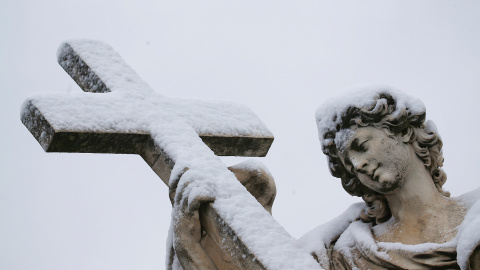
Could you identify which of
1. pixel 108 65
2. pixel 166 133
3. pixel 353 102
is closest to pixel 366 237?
pixel 353 102

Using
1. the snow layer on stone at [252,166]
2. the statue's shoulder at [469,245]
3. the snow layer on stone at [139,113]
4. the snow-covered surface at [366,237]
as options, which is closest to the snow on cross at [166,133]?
the snow layer on stone at [139,113]

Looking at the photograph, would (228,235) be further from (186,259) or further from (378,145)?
(378,145)

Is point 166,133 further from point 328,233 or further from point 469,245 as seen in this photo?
point 469,245

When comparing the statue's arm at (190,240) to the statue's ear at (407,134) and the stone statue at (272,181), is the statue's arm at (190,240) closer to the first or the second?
the stone statue at (272,181)

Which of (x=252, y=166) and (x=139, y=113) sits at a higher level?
(x=139, y=113)

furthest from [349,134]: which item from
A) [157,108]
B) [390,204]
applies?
[157,108]

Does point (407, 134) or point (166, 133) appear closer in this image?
point (407, 134)

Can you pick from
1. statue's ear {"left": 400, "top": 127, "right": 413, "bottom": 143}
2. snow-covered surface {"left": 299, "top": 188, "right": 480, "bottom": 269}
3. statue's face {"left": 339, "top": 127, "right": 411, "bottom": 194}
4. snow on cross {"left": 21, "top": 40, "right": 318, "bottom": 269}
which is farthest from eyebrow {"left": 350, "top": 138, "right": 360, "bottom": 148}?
snow on cross {"left": 21, "top": 40, "right": 318, "bottom": 269}

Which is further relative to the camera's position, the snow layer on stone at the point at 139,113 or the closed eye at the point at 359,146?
the snow layer on stone at the point at 139,113

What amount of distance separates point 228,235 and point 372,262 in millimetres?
727

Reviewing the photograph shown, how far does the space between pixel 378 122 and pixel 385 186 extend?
1.01 feet

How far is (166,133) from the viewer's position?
5.07 metres

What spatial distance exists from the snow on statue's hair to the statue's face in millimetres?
42

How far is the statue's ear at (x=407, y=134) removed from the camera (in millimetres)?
4686
